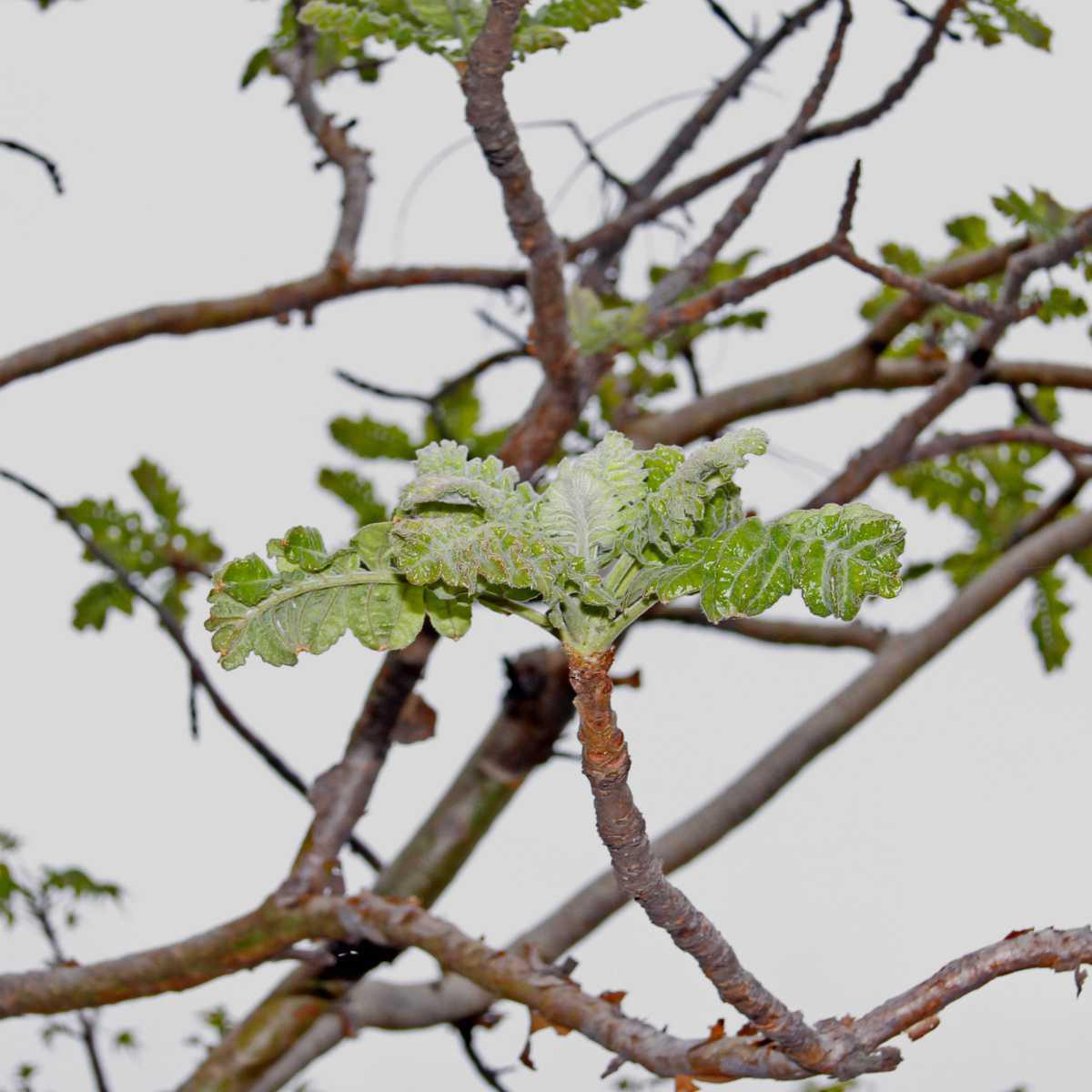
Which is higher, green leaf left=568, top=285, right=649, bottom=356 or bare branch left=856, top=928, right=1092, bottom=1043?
green leaf left=568, top=285, right=649, bottom=356

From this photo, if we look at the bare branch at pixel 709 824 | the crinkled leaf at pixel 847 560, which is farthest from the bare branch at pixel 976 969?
the bare branch at pixel 709 824

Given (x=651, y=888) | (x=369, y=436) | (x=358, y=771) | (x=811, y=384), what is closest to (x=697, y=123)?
(x=811, y=384)

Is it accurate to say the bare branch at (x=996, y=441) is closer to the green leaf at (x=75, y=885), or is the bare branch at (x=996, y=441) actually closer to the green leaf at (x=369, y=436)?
the green leaf at (x=369, y=436)

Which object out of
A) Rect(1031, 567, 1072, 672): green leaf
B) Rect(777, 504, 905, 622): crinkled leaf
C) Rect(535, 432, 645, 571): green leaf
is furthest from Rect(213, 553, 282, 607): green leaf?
Rect(1031, 567, 1072, 672): green leaf

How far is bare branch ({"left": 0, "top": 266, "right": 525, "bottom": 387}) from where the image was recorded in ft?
4.32

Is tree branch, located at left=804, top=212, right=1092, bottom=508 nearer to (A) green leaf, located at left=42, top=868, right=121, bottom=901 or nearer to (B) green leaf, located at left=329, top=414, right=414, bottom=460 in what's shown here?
(B) green leaf, located at left=329, top=414, right=414, bottom=460

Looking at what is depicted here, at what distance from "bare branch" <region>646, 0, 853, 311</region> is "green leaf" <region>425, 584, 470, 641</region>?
0.68m

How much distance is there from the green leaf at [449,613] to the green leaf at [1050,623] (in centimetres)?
135

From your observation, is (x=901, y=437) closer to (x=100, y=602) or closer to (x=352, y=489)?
(x=352, y=489)

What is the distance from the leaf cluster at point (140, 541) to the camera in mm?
1743

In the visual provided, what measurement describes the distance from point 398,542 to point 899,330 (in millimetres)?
1238

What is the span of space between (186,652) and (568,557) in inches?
36.2

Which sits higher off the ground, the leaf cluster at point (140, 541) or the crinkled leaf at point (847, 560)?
the leaf cluster at point (140, 541)

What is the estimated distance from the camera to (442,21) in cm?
91
